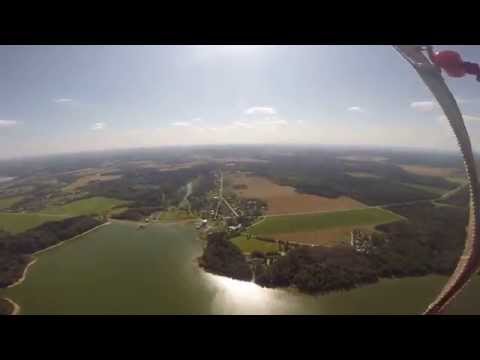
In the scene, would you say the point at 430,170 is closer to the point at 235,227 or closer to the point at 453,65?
the point at 235,227

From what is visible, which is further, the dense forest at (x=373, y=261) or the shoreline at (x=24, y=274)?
the shoreline at (x=24, y=274)

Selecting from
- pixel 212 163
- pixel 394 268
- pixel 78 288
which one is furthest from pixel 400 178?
pixel 78 288

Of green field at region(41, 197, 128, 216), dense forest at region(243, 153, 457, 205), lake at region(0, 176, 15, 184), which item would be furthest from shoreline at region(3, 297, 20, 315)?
lake at region(0, 176, 15, 184)

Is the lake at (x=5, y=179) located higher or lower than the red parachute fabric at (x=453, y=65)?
lower

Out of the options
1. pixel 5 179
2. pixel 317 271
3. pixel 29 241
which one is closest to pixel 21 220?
pixel 29 241

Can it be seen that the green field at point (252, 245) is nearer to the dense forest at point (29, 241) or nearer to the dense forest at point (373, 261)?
the dense forest at point (373, 261)

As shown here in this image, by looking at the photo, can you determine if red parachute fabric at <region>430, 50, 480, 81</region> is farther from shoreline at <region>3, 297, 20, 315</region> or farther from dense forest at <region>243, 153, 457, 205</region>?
dense forest at <region>243, 153, 457, 205</region>

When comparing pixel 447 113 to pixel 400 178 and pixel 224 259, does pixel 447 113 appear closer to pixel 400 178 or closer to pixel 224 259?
pixel 224 259

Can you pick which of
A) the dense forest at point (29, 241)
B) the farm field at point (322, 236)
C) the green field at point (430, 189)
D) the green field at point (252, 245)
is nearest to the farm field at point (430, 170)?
the green field at point (430, 189)
